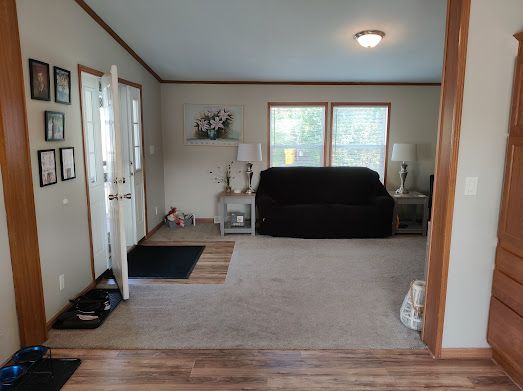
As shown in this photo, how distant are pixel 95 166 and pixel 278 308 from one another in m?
2.23

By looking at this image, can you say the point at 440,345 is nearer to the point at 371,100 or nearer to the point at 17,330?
the point at 17,330

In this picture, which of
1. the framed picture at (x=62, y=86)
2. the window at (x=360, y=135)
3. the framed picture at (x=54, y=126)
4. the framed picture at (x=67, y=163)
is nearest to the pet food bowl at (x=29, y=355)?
the framed picture at (x=67, y=163)

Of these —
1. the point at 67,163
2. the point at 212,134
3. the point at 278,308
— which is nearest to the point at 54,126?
the point at 67,163

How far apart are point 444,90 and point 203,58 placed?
323 cm

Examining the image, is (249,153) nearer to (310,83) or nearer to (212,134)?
(212,134)

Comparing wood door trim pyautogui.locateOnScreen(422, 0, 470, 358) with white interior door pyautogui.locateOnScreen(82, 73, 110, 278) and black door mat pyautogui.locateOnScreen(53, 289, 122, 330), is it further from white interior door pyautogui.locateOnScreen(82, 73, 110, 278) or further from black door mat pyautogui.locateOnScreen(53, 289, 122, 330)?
white interior door pyautogui.locateOnScreen(82, 73, 110, 278)

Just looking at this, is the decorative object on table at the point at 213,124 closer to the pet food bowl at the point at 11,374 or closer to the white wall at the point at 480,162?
the white wall at the point at 480,162

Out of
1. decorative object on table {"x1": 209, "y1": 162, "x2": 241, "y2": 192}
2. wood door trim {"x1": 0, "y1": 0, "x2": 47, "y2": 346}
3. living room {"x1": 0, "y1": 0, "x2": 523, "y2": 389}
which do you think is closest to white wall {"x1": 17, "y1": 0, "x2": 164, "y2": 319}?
living room {"x1": 0, "y1": 0, "x2": 523, "y2": 389}

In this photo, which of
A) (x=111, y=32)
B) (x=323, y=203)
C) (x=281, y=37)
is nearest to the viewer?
(x=111, y=32)

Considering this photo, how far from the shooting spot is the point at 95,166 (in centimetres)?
365

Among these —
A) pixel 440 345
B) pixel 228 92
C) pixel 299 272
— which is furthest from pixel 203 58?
pixel 440 345

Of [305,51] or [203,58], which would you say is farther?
[203,58]

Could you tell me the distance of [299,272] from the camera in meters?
3.86

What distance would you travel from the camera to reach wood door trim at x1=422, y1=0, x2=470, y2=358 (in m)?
2.11
